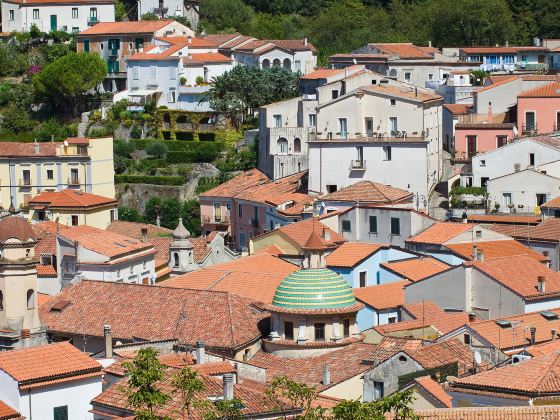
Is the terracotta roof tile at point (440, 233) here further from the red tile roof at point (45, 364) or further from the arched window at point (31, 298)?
the red tile roof at point (45, 364)

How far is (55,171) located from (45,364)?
139 ft

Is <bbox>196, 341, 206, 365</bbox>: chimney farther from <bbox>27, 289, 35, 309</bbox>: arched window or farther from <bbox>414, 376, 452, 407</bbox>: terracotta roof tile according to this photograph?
<bbox>414, 376, 452, 407</bbox>: terracotta roof tile

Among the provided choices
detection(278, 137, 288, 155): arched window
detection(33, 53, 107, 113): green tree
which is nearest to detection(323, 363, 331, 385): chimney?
detection(278, 137, 288, 155): arched window

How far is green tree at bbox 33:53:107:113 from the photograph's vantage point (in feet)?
301

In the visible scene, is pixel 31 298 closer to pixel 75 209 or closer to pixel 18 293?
pixel 18 293

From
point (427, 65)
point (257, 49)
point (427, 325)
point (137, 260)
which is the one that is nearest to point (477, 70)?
point (427, 65)

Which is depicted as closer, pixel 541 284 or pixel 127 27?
pixel 541 284

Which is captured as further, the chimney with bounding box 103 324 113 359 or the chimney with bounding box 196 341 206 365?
the chimney with bounding box 103 324 113 359

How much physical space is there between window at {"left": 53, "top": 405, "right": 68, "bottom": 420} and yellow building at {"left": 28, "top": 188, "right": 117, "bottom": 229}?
119ft

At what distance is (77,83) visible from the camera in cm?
9175

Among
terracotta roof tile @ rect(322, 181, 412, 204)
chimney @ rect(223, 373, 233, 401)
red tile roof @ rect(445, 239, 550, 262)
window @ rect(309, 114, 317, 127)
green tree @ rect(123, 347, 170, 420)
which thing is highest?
window @ rect(309, 114, 317, 127)

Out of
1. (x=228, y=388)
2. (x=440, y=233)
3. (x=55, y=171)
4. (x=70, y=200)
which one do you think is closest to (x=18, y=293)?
(x=228, y=388)

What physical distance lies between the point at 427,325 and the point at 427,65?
3741 centimetres

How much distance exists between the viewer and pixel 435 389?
36875mm
